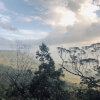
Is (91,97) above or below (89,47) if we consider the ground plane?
below

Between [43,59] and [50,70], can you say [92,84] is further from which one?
[43,59]

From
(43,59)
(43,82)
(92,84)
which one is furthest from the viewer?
(43,59)

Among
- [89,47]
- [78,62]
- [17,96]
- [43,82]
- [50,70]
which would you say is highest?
[89,47]

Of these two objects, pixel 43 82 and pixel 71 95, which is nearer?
pixel 71 95

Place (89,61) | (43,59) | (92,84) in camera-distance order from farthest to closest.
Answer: (43,59), (89,61), (92,84)

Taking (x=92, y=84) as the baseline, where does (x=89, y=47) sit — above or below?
above

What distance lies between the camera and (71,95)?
26484mm

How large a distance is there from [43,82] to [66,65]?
7704 millimetres

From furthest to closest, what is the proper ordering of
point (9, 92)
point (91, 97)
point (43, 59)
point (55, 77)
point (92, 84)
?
1. point (43, 59)
2. point (55, 77)
3. point (9, 92)
4. point (92, 84)
5. point (91, 97)

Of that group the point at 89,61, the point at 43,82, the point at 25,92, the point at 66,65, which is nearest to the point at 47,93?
the point at 43,82

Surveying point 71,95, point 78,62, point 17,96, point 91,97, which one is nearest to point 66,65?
point 78,62

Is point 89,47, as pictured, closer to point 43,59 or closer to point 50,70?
point 50,70

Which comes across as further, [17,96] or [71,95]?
[17,96]

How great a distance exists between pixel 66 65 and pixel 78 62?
3.14 m
